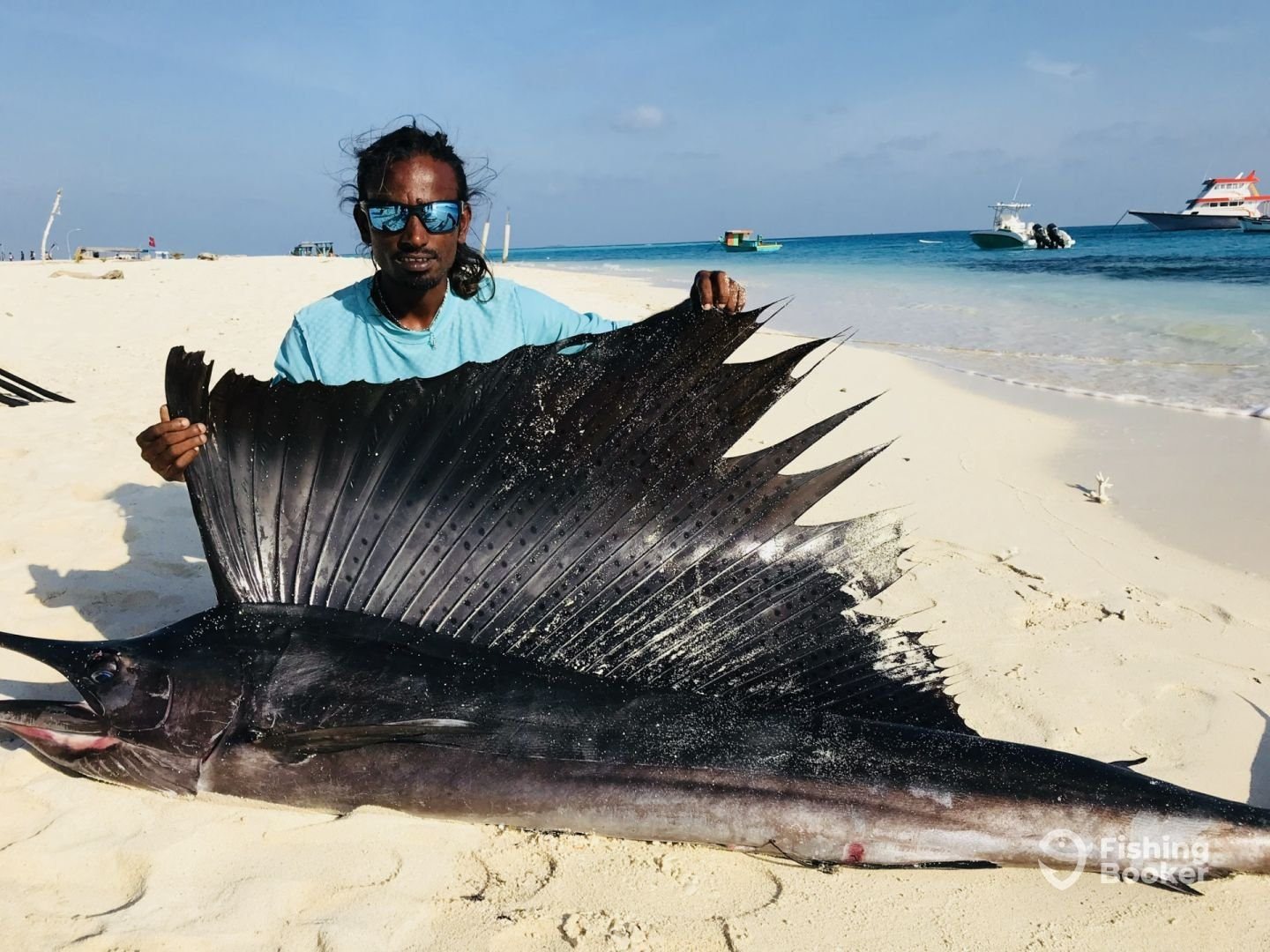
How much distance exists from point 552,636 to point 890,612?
145cm

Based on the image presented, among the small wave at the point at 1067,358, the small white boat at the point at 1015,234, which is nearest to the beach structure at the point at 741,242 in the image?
the small white boat at the point at 1015,234

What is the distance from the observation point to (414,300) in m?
2.58

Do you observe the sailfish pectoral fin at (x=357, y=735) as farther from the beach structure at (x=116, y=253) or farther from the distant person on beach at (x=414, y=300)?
the beach structure at (x=116, y=253)

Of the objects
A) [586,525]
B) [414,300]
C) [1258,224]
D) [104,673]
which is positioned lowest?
[104,673]

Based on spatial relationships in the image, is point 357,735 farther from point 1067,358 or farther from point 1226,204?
point 1226,204

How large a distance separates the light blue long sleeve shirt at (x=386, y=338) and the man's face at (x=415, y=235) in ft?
0.52

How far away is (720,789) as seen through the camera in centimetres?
166

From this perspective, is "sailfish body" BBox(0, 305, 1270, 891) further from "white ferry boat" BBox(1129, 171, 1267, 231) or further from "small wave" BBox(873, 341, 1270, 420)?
"white ferry boat" BBox(1129, 171, 1267, 231)

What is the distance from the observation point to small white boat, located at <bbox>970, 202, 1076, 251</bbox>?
43.6 metres

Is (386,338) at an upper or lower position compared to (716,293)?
lower

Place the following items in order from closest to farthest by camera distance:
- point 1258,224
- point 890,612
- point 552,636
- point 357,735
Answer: point 357,735 → point 552,636 → point 890,612 → point 1258,224

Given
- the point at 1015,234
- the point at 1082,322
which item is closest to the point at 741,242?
the point at 1015,234

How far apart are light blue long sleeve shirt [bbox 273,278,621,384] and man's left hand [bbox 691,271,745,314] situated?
55 cm

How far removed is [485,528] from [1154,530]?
10.4 ft
